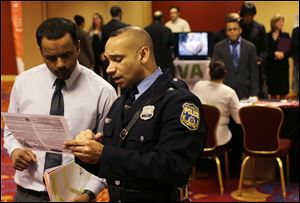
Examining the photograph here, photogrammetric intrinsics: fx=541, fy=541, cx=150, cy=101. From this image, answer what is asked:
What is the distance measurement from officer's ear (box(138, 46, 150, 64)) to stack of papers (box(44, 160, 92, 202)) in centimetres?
45

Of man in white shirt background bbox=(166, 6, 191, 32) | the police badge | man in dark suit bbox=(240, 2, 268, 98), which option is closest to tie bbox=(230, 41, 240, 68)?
Answer: man in dark suit bbox=(240, 2, 268, 98)

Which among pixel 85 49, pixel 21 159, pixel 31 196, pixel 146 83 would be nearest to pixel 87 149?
pixel 146 83

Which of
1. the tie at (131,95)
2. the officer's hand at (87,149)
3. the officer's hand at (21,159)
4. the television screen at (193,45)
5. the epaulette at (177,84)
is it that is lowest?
the television screen at (193,45)

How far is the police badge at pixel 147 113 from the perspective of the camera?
153 cm

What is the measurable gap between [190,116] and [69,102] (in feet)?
2.71

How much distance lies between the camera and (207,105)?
503 cm

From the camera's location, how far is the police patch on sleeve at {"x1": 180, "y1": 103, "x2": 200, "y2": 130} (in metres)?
1.49

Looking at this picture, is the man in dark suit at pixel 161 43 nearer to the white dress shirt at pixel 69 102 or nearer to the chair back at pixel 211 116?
the chair back at pixel 211 116

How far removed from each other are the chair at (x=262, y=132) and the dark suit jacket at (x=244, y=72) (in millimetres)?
1068

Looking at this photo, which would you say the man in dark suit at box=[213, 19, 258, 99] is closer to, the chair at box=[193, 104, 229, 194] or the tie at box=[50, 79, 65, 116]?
the chair at box=[193, 104, 229, 194]

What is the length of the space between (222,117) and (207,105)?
0.85 ft

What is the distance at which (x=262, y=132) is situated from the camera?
16.3 feet

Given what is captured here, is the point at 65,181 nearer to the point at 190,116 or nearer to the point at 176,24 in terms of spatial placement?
the point at 190,116

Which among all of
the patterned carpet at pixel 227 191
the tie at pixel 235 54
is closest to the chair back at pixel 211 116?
the patterned carpet at pixel 227 191
